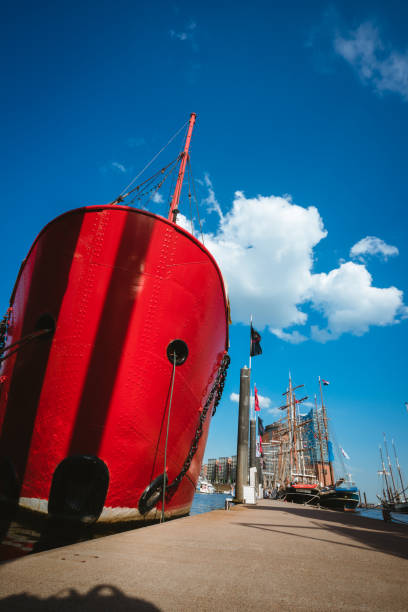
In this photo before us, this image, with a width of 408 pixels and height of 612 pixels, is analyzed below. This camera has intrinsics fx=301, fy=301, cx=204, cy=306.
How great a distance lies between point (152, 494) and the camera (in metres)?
4.52

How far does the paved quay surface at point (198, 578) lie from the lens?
1420 mm

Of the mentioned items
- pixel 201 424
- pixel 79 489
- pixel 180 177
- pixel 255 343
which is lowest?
pixel 79 489

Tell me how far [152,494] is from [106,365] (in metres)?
2.07

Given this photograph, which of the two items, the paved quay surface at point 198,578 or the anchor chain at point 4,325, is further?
the anchor chain at point 4,325

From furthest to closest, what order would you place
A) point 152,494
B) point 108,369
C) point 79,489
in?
point 152,494, point 108,369, point 79,489

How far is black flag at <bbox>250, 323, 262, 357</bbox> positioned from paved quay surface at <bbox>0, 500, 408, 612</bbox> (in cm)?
1226

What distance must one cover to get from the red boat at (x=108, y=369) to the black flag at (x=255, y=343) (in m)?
9.55

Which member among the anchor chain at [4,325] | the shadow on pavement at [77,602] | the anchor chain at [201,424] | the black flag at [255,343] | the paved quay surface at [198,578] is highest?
the black flag at [255,343]

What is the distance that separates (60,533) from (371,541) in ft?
12.3

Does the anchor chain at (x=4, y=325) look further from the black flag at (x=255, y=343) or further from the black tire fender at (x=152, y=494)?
the black flag at (x=255, y=343)

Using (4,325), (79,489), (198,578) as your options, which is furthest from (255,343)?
(198,578)

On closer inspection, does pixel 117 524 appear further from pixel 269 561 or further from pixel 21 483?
pixel 269 561

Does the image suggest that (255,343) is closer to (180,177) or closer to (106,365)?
(180,177)

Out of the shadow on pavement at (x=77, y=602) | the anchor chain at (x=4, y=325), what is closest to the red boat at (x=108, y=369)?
the anchor chain at (x=4, y=325)
